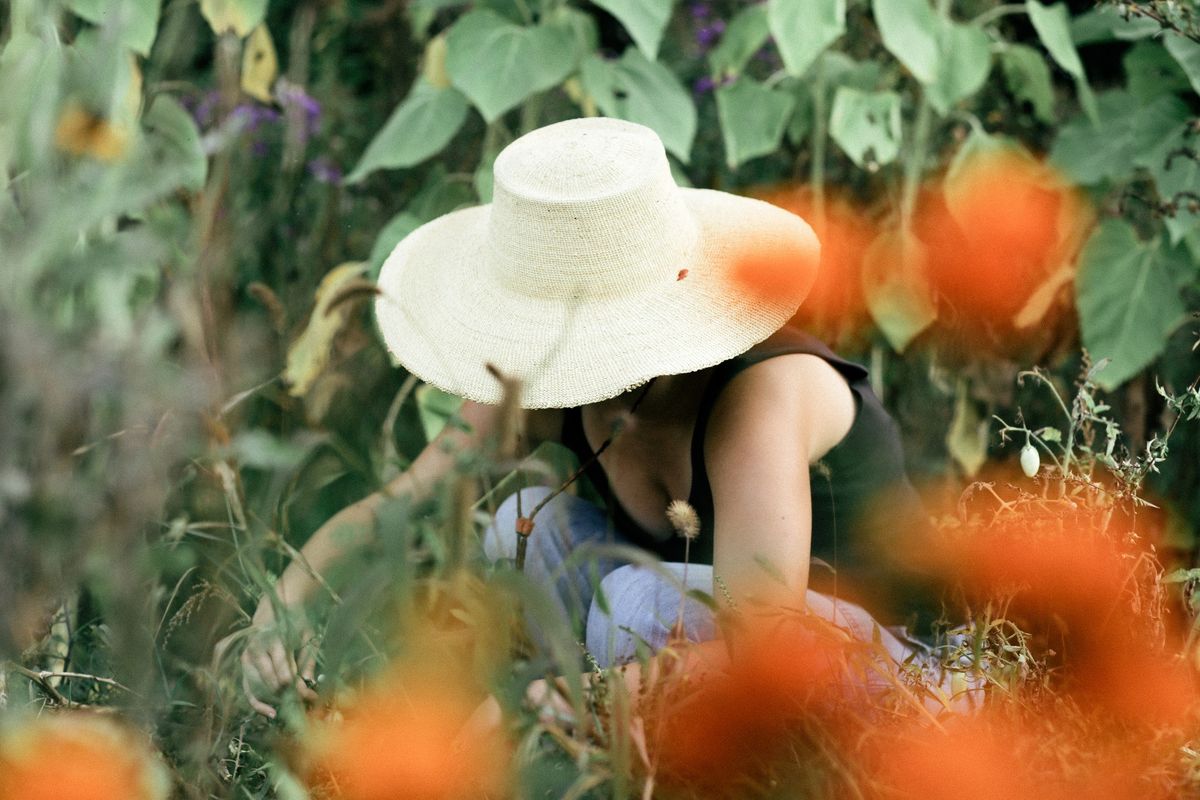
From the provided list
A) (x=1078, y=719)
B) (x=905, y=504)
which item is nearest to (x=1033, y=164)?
(x=905, y=504)

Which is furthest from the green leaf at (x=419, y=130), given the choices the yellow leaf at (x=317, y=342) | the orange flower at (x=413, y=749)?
the orange flower at (x=413, y=749)

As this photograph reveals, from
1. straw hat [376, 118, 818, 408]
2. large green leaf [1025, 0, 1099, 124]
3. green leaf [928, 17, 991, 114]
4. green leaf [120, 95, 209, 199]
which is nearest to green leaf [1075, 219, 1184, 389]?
large green leaf [1025, 0, 1099, 124]

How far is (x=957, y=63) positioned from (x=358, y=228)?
1.14 metres

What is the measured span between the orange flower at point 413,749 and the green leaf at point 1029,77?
4.68 feet

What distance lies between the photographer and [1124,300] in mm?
1953

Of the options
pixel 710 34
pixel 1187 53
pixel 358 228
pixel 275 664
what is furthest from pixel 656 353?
pixel 710 34

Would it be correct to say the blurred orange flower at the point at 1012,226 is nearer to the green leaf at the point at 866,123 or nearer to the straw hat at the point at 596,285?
the green leaf at the point at 866,123

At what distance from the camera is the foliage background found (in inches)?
33.3

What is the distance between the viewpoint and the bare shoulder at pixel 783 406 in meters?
1.34

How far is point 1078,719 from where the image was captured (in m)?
0.94

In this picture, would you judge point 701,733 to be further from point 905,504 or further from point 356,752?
point 905,504

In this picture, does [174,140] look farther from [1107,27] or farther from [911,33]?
[1107,27]

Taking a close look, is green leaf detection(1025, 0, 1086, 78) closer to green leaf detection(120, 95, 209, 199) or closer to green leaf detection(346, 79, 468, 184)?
green leaf detection(346, 79, 468, 184)

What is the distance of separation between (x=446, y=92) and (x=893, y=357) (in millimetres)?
886
